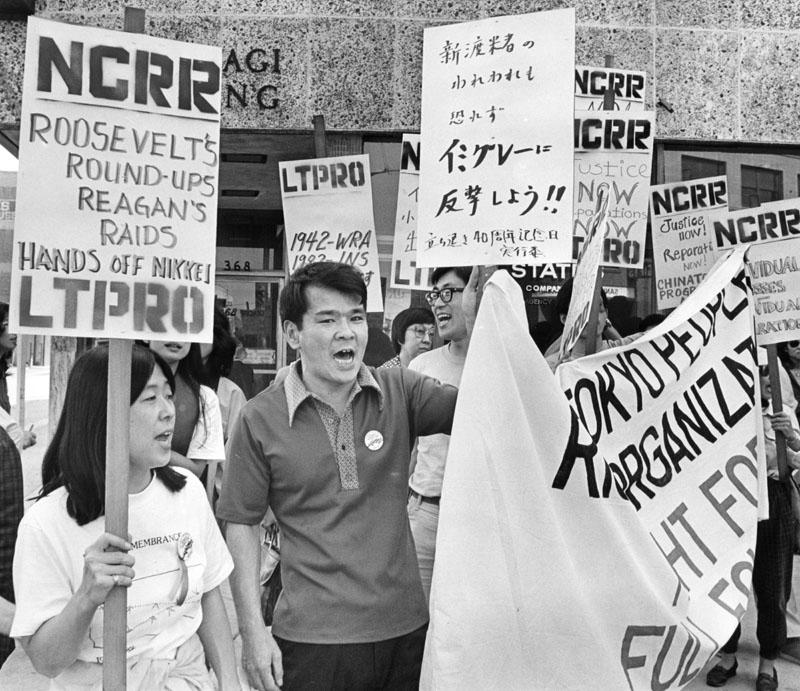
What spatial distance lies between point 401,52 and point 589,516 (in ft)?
17.9

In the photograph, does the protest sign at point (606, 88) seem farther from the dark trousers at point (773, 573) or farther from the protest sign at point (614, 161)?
the dark trousers at point (773, 573)

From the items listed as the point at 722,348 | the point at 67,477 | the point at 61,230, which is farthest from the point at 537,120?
the point at 67,477

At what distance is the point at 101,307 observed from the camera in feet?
7.77

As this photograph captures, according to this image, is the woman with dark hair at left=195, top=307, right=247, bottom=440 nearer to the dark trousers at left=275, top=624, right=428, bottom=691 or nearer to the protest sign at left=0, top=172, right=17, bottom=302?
the dark trousers at left=275, top=624, right=428, bottom=691

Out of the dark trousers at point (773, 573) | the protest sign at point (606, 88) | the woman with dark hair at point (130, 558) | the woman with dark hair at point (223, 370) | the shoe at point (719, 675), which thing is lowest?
the shoe at point (719, 675)

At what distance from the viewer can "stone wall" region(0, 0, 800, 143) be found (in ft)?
23.5

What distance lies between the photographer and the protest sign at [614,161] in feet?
16.9

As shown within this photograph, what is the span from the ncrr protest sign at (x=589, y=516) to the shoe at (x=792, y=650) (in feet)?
9.37

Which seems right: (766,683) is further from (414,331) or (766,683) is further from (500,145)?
(500,145)

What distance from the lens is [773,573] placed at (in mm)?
4957

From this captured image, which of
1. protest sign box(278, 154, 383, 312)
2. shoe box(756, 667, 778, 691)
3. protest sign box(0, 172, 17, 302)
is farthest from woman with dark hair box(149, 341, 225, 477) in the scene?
protest sign box(0, 172, 17, 302)

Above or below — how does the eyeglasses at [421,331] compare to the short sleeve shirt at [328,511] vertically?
above

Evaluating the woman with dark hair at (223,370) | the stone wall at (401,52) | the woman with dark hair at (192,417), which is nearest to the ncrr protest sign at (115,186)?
the woman with dark hair at (192,417)

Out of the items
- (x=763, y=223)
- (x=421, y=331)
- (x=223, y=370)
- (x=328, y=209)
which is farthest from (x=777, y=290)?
→ (x=223, y=370)
